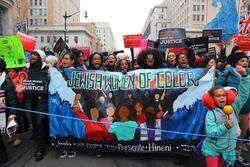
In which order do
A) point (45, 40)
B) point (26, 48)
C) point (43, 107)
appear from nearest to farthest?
point (43, 107)
point (26, 48)
point (45, 40)

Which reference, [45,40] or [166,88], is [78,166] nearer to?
[166,88]

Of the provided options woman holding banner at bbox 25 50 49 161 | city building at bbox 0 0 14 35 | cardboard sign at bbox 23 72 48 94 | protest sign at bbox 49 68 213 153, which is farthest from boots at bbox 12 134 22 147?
city building at bbox 0 0 14 35

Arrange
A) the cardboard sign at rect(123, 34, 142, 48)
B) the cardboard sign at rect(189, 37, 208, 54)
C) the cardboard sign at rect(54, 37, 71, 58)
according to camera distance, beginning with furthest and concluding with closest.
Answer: the cardboard sign at rect(123, 34, 142, 48), the cardboard sign at rect(189, 37, 208, 54), the cardboard sign at rect(54, 37, 71, 58)

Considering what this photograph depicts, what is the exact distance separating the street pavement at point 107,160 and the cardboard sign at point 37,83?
3.50ft

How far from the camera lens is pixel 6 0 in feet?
182

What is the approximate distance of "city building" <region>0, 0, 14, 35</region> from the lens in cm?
5667

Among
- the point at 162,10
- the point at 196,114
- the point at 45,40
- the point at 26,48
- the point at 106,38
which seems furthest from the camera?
the point at 106,38

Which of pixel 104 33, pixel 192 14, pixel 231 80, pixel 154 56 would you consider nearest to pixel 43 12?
pixel 192 14

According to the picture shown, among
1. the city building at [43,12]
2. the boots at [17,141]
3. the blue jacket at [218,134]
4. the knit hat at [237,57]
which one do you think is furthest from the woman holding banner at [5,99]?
the city building at [43,12]

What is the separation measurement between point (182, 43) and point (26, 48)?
14.1 ft

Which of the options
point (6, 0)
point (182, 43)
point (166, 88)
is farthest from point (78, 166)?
point (6, 0)

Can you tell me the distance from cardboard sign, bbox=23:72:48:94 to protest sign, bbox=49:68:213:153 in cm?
13

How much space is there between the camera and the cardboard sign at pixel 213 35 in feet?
32.5

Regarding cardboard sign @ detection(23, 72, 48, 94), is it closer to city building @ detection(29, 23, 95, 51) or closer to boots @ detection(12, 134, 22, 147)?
boots @ detection(12, 134, 22, 147)
